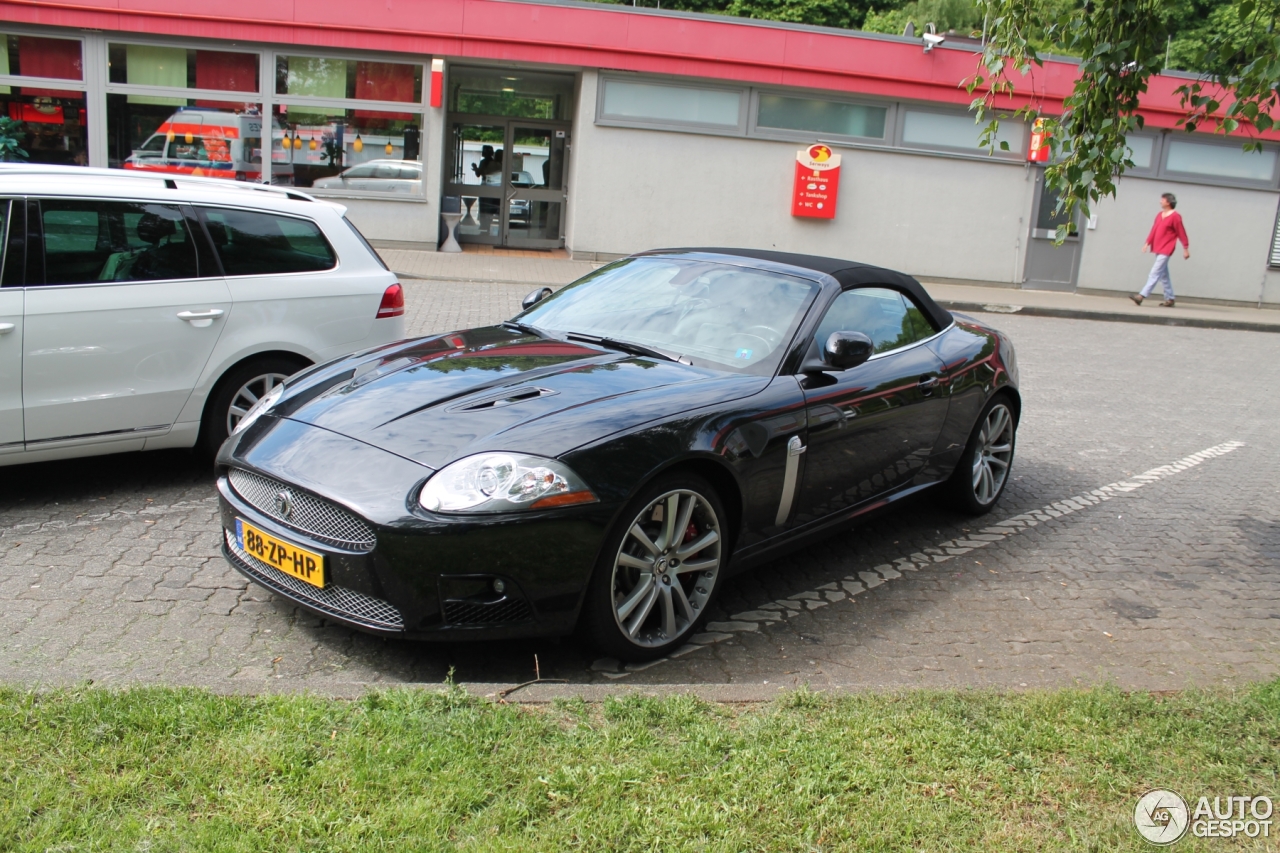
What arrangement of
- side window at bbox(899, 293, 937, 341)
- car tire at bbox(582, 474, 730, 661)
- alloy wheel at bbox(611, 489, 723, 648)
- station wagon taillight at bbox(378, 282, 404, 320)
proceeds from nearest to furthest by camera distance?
1. car tire at bbox(582, 474, 730, 661)
2. alloy wheel at bbox(611, 489, 723, 648)
3. side window at bbox(899, 293, 937, 341)
4. station wagon taillight at bbox(378, 282, 404, 320)

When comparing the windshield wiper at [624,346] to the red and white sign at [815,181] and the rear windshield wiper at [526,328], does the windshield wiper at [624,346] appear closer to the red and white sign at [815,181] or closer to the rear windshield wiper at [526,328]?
the rear windshield wiper at [526,328]

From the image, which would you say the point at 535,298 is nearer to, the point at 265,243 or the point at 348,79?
the point at 265,243

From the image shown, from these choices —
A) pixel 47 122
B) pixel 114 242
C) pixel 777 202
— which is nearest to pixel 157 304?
pixel 114 242


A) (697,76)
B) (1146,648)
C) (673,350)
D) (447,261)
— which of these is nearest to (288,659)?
(673,350)

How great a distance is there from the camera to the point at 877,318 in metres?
5.46

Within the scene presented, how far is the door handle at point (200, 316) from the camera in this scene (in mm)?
5590

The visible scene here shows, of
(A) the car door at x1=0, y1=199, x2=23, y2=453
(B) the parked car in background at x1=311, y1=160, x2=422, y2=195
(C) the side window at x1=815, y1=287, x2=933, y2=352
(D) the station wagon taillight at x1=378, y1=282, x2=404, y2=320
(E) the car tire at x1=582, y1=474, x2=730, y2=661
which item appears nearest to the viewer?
(E) the car tire at x1=582, y1=474, x2=730, y2=661

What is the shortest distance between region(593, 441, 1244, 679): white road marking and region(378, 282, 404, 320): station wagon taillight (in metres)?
3.01

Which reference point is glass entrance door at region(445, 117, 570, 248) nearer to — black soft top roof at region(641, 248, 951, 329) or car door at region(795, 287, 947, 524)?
black soft top roof at region(641, 248, 951, 329)

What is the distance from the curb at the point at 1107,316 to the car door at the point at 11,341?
14.1 m

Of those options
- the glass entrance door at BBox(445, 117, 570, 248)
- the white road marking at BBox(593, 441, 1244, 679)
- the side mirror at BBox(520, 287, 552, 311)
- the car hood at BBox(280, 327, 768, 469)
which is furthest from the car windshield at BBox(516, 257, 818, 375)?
the glass entrance door at BBox(445, 117, 570, 248)

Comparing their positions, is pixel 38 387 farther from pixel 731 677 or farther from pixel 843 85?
pixel 843 85

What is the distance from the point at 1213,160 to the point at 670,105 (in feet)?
35.0

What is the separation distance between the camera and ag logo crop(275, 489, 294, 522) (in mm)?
3884
